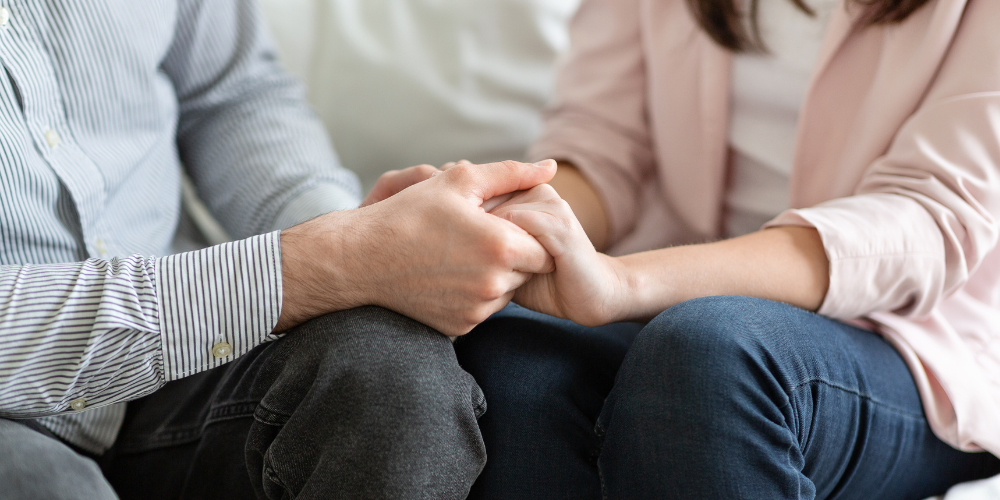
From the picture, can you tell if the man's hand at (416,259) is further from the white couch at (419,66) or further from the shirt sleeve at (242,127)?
the white couch at (419,66)

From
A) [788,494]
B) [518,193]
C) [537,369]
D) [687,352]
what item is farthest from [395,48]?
[788,494]

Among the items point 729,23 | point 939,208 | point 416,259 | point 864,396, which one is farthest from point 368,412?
point 729,23

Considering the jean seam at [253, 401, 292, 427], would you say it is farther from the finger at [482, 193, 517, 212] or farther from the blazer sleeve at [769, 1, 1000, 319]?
the blazer sleeve at [769, 1, 1000, 319]

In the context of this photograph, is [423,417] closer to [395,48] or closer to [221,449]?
[221,449]

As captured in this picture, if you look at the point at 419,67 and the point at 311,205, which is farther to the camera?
the point at 419,67

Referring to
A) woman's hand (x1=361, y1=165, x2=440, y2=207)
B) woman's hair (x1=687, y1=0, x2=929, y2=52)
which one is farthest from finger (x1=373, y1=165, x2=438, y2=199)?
woman's hair (x1=687, y1=0, x2=929, y2=52)

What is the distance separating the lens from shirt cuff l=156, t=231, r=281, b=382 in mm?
622

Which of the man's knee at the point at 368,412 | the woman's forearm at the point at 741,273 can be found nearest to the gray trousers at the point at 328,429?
the man's knee at the point at 368,412

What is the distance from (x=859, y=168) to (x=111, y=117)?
92 centimetres

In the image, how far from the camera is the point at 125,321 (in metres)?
0.60

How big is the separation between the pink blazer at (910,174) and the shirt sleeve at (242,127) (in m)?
0.54

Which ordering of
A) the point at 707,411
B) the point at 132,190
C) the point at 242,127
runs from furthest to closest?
the point at 242,127 → the point at 132,190 → the point at 707,411

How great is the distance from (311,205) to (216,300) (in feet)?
1.06

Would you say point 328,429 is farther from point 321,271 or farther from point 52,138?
point 52,138
